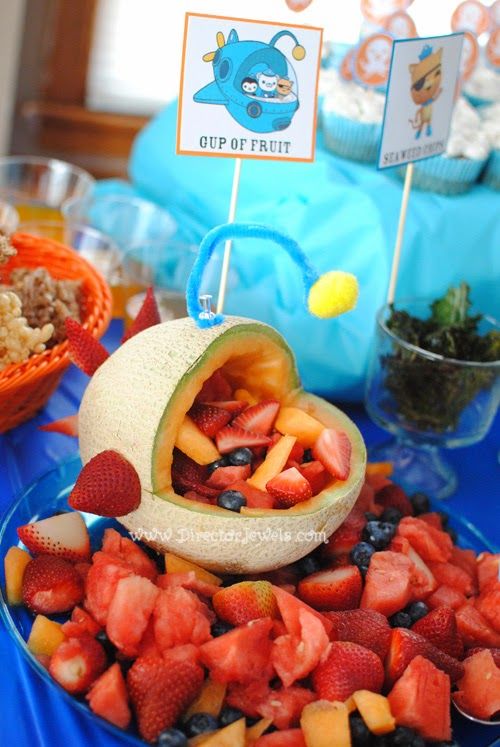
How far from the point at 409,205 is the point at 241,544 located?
92 cm

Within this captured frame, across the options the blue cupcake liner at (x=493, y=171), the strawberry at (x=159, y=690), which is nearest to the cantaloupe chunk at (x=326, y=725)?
the strawberry at (x=159, y=690)

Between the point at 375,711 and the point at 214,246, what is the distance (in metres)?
0.60

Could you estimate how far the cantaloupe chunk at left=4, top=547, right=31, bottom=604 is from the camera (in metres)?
0.97

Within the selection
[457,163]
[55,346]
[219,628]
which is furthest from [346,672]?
[457,163]

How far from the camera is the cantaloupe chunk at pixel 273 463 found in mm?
1041

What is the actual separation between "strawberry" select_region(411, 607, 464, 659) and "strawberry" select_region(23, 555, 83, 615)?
0.43m

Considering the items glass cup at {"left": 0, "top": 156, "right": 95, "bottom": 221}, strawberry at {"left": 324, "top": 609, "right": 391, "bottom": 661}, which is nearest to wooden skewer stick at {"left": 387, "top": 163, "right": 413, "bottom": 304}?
strawberry at {"left": 324, "top": 609, "right": 391, "bottom": 661}

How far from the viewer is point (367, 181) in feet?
5.43

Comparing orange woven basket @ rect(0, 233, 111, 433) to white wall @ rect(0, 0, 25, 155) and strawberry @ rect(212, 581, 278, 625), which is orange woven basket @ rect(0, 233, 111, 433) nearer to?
strawberry @ rect(212, 581, 278, 625)

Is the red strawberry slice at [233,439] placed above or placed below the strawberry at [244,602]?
above

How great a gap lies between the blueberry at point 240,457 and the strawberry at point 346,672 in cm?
26

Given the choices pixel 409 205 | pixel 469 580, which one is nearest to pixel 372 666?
pixel 469 580

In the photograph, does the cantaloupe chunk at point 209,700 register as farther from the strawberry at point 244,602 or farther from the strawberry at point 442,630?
the strawberry at point 442,630

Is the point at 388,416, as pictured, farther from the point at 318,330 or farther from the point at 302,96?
the point at 302,96
